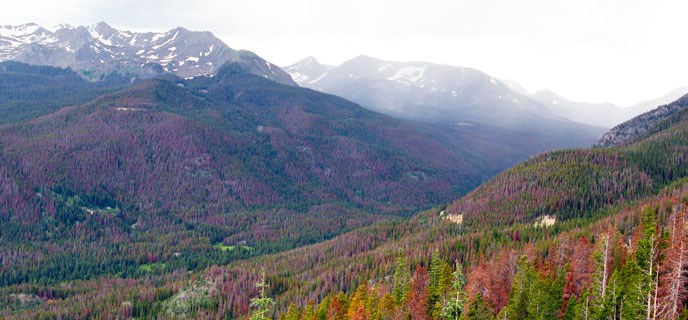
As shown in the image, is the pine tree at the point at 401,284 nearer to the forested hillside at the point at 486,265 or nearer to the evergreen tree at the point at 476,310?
the forested hillside at the point at 486,265

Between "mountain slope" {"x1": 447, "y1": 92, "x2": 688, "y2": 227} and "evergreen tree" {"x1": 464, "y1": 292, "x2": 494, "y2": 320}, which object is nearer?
"evergreen tree" {"x1": 464, "y1": 292, "x2": 494, "y2": 320}

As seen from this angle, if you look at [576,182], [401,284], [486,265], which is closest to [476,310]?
[401,284]

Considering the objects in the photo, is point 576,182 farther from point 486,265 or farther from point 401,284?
point 401,284

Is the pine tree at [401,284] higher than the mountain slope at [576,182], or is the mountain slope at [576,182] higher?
the mountain slope at [576,182]

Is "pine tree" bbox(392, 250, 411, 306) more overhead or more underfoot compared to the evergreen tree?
more underfoot

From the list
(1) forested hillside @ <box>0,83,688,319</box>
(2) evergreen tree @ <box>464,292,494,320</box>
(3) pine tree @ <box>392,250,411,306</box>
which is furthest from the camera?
(3) pine tree @ <box>392,250,411,306</box>

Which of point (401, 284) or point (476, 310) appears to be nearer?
point (476, 310)

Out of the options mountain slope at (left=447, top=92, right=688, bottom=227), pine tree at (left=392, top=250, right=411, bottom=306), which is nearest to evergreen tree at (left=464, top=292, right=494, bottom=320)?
pine tree at (left=392, top=250, right=411, bottom=306)

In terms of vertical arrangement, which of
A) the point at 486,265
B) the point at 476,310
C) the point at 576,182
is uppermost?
the point at 576,182

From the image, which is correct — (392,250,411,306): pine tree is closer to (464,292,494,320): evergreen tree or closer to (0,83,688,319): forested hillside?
(0,83,688,319): forested hillside

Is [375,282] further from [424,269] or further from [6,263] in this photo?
[6,263]

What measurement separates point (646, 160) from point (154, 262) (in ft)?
512

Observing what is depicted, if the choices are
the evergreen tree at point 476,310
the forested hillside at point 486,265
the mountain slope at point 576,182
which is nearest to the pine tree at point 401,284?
the forested hillside at point 486,265

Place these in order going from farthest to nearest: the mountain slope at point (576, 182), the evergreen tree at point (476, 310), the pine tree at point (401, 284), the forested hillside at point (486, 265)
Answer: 1. the mountain slope at point (576, 182)
2. the pine tree at point (401, 284)
3. the forested hillside at point (486, 265)
4. the evergreen tree at point (476, 310)
